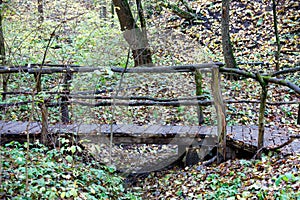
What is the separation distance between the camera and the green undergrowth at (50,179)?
3.58m

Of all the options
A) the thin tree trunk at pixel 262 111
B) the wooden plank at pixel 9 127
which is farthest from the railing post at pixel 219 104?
the wooden plank at pixel 9 127

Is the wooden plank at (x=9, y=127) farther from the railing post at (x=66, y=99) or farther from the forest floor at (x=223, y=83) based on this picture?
the forest floor at (x=223, y=83)

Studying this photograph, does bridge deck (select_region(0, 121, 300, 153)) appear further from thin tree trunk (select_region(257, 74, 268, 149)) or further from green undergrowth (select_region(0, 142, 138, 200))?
thin tree trunk (select_region(257, 74, 268, 149))

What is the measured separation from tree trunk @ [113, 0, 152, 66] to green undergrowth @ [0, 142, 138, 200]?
16.6ft

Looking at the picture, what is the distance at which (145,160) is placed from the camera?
22.3 feet

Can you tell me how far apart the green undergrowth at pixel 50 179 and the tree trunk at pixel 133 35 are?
507 centimetres

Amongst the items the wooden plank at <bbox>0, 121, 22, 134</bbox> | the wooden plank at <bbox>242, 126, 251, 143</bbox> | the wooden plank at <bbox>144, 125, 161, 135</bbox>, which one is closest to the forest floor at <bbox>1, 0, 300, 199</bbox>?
the wooden plank at <bbox>242, 126, 251, 143</bbox>

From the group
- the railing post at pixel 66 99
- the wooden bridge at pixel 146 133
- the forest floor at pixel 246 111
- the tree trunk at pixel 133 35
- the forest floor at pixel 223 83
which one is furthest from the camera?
the tree trunk at pixel 133 35

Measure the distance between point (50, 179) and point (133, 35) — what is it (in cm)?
674

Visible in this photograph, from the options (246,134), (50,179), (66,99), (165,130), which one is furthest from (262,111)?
(66,99)

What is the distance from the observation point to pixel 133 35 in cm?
997

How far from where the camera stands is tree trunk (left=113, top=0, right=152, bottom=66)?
31.5 feet

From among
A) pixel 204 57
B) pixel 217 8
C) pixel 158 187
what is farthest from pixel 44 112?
pixel 217 8

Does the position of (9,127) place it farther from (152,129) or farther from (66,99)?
(152,129)
